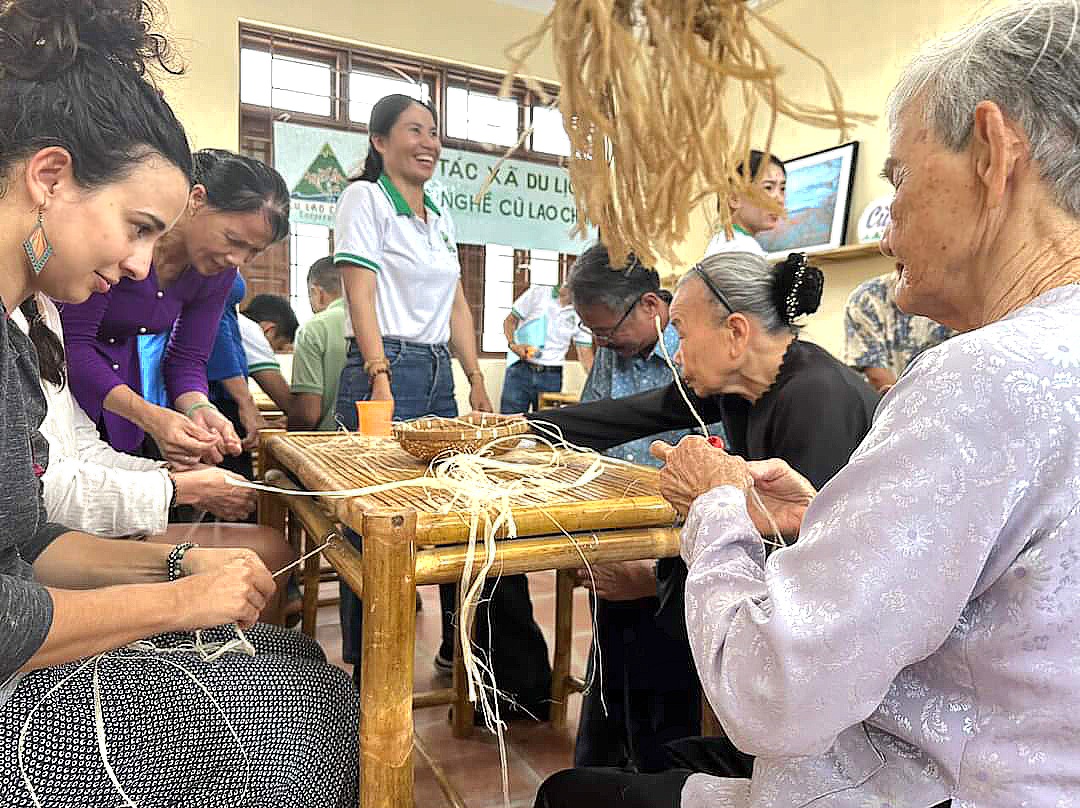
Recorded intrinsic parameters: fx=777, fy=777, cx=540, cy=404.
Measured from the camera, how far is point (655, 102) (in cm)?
45

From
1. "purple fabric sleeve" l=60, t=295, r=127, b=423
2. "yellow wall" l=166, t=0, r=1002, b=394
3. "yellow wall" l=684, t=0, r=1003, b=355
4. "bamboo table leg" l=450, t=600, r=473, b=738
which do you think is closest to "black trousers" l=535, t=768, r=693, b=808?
"bamboo table leg" l=450, t=600, r=473, b=738

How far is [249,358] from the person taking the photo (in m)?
3.10

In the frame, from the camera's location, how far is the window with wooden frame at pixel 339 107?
5.05 meters

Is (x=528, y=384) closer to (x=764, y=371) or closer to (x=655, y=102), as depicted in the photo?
(x=764, y=371)

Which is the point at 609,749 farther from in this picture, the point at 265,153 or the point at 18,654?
the point at 265,153

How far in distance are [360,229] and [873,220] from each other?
2790 mm

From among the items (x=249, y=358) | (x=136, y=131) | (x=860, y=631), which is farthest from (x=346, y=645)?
(x=860, y=631)

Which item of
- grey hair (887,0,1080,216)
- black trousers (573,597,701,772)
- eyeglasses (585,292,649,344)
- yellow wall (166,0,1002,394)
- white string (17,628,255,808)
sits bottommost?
black trousers (573,597,701,772)

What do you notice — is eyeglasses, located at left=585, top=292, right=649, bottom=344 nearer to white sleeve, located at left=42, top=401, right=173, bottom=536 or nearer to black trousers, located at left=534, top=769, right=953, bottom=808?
white sleeve, located at left=42, top=401, right=173, bottom=536

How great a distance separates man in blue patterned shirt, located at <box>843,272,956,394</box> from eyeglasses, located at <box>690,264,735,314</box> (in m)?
1.60

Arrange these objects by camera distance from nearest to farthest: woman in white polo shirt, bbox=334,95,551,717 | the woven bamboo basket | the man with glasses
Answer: the woven bamboo basket → the man with glasses → woman in white polo shirt, bbox=334,95,551,717

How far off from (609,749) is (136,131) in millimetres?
1396

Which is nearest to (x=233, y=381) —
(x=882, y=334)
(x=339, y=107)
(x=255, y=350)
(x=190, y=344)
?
(x=255, y=350)

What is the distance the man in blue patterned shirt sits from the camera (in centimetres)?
291
